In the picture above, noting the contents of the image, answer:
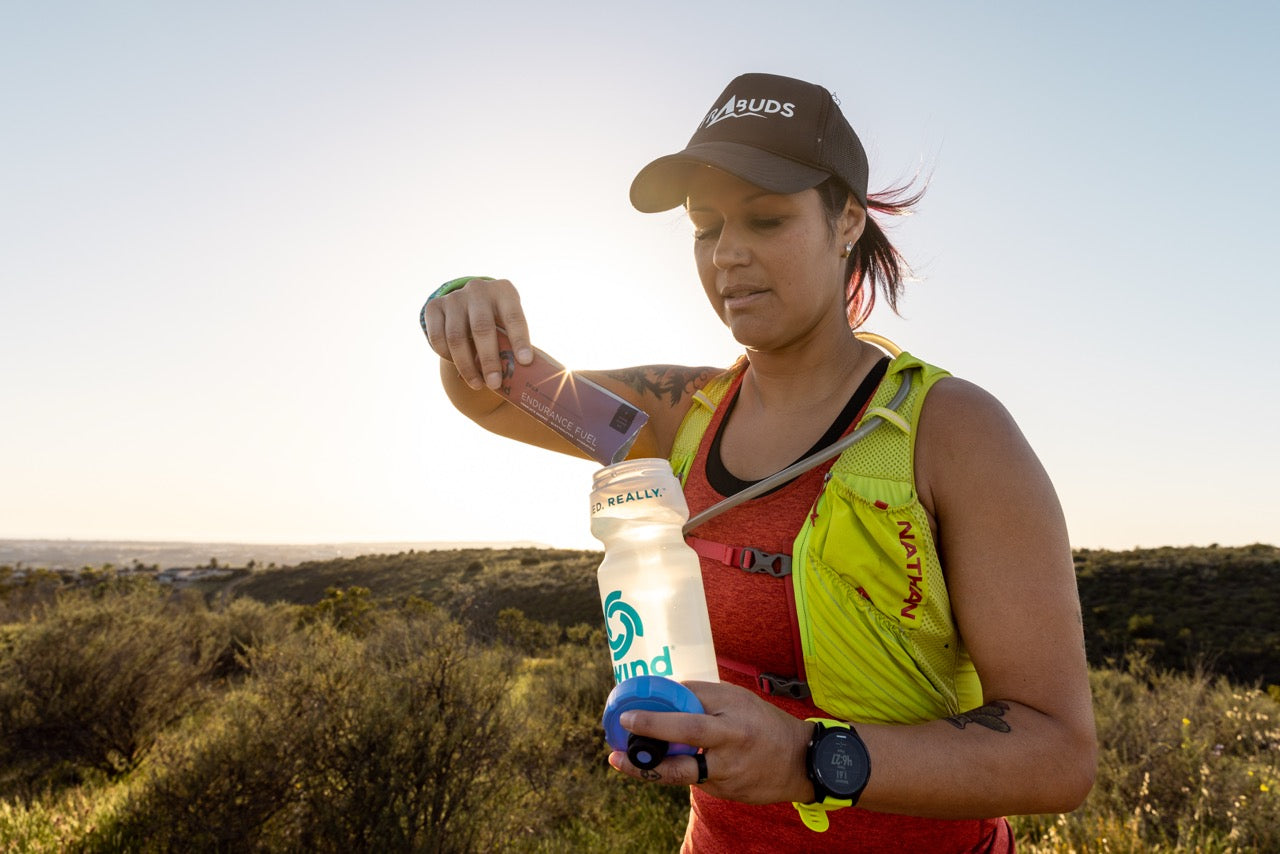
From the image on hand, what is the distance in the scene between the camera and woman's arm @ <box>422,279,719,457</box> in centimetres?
178

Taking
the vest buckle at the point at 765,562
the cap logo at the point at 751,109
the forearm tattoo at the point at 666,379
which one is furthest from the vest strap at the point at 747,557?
the cap logo at the point at 751,109

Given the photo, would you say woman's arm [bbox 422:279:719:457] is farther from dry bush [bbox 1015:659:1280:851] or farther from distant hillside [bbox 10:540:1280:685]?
distant hillside [bbox 10:540:1280:685]

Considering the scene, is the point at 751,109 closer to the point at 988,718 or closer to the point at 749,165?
the point at 749,165

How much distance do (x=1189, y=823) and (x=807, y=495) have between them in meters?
7.68

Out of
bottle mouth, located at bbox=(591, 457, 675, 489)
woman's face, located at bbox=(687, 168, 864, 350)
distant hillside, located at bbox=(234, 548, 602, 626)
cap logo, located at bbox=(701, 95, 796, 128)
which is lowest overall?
distant hillside, located at bbox=(234, 548, 602, 626)

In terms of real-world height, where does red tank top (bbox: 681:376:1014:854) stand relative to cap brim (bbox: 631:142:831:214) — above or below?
below

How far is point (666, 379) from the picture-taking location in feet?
7.98

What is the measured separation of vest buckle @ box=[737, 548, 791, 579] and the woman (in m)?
Result: 0.01

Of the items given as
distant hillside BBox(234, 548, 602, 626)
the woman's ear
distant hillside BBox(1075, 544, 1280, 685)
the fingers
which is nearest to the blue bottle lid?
the fingers

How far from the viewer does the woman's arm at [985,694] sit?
1.07 m

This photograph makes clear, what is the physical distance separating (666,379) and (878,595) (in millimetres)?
1166

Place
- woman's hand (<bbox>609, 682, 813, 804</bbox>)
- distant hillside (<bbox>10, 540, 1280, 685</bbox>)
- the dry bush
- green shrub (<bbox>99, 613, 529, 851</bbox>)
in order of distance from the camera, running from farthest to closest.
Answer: distant hillside (<bbox>10, 540, 1280, 685</bbox>) < green shrub (<bbox>99, 613, 529, 851</bbox>) < the dry bush < woman's hand (<bbox>609, 682, 813, 804</bbox>)

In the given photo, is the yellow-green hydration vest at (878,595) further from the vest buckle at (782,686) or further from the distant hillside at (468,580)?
the distant hillside at (468,580)

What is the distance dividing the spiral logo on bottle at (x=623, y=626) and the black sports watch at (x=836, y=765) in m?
0.33
